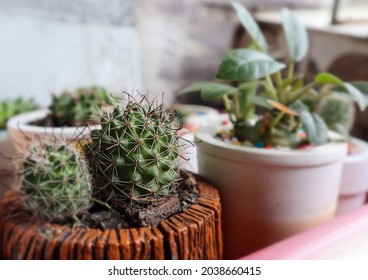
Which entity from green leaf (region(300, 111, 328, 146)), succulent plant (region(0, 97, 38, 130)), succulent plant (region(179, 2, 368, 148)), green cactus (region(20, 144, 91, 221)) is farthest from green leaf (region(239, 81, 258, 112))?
succulent plant (region(0, 97, 38, 130))

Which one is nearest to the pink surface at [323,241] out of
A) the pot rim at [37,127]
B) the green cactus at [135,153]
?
the green cactus at [135,153]

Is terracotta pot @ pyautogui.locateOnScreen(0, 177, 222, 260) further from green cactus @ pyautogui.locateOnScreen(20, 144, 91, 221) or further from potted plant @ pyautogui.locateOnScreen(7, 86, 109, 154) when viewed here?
potted plant @ pyautogui.locateOnScreen(7, 86, 109, 154)

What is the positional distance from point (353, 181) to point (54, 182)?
0.60m

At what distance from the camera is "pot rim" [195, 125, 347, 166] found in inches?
24.6

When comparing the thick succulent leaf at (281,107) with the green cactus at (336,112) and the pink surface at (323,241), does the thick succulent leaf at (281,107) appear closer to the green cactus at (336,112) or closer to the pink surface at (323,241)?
the pink surface at (323,241)

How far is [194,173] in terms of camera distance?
2.02 feet

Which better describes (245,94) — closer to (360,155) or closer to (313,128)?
(313,128)

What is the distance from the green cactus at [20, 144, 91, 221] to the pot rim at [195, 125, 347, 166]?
0.20m

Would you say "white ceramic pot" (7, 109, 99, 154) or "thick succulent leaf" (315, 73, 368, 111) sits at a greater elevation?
"thick succulent leaf" (315, 73, 368, 111)

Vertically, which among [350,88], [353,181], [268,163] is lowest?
[353,181]

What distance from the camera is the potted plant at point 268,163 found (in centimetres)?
63

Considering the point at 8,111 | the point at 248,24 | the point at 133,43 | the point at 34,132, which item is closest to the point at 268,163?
the point at 248,24

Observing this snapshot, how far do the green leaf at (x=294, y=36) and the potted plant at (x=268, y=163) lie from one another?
0.06m

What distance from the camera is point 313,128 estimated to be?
2.19ft
